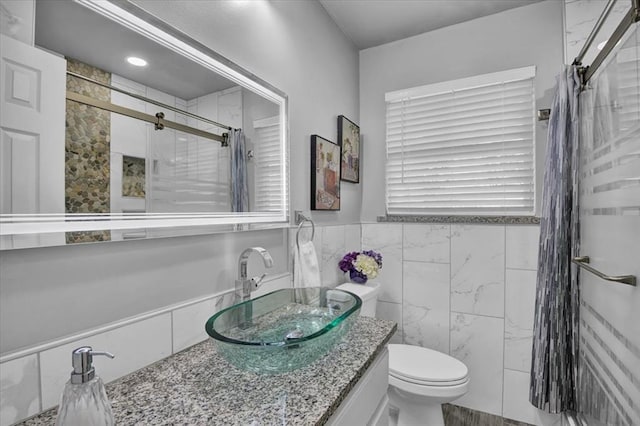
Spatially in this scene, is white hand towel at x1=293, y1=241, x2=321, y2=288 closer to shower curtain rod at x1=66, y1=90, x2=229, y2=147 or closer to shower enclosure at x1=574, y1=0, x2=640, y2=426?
shower curtain rod at x1=66, y1=90, x2=229, y2=147

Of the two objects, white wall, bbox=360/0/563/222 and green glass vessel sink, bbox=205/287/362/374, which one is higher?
white wall, bbox=360/0/563/222

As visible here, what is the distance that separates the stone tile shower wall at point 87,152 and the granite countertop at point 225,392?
0.39m

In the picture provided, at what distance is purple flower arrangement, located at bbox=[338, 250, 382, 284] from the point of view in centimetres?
203

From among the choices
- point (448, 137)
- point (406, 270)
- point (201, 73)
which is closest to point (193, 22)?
point (201, 73)

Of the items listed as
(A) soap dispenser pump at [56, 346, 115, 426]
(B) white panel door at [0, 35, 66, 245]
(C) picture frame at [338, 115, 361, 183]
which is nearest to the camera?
(A) soap dispenser pump at [56, 346, 115, 426]

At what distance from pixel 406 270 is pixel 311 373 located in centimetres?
157

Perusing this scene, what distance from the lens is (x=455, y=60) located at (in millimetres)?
2211

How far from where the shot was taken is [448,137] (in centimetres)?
222

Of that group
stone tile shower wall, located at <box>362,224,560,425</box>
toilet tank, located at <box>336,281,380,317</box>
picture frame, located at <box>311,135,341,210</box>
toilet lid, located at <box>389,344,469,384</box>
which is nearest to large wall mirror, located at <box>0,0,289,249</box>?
picture frame, located at <box>311,135,341,210</box>

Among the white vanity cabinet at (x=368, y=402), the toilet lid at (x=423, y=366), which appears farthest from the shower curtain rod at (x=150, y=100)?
the toilet lid at (x=423, y=366)

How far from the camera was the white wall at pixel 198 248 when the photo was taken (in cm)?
70

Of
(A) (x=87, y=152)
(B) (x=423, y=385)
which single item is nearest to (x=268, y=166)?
(A) (x=87, y=152)

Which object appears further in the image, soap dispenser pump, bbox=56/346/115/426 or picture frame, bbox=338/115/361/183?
picture frame, bbox=338/115/361/183

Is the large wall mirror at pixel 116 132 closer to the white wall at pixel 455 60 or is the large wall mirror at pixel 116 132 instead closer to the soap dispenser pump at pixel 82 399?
the soap dispenser pump at pixel 82 399
